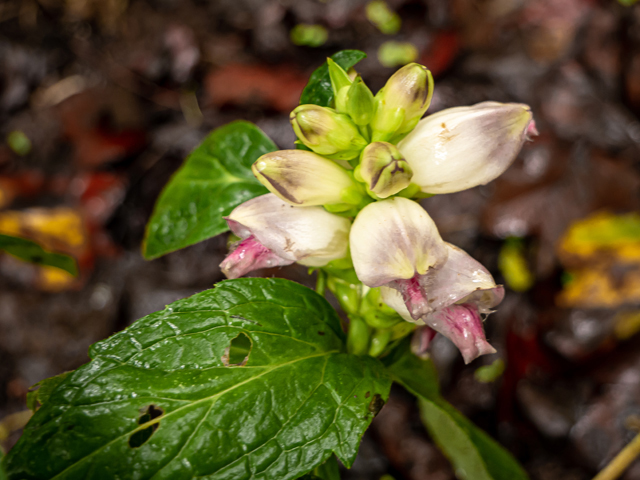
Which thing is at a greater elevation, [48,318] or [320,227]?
[320,227]

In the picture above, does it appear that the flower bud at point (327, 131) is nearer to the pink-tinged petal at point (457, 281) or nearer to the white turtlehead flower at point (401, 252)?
the white turtlehead flower at point (401, 252)

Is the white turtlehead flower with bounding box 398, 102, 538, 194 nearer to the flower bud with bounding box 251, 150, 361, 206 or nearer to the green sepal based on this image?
the flower bud with bounding box 251, 150, 361, 206

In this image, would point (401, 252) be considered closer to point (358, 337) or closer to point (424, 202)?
point (358, 337)

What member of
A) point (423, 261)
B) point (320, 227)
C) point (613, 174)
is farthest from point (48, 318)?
point (613, 174)

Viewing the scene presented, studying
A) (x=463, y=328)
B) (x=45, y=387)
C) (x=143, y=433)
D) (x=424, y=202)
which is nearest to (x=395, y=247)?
(x=463, y=328)

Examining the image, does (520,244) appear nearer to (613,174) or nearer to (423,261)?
(613,174)

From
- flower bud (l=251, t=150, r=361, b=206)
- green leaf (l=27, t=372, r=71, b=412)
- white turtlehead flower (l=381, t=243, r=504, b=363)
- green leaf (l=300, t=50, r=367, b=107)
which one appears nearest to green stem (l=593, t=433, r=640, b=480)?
white turtlehead flower (l=381, t=243, r=504, b=363)
